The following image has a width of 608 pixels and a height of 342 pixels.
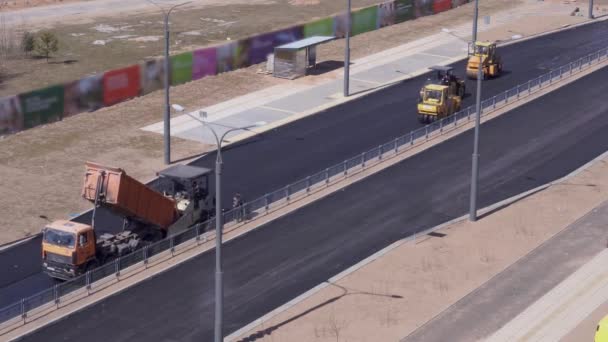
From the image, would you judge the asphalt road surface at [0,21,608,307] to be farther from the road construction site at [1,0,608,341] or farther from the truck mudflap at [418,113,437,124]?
the truck mudflap at [418,113,437,124]

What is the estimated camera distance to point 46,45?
2943 inches

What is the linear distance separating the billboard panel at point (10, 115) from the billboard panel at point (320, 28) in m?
25.2

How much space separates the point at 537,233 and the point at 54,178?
72.5 ft

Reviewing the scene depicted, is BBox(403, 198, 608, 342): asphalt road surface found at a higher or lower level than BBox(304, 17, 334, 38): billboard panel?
lower

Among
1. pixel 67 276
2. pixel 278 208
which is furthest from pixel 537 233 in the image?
pixel 67 276

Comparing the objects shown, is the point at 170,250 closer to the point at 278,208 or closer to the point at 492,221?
the point at 278,208

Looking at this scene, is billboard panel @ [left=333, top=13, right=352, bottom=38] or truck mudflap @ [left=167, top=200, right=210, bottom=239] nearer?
truck mudflap @ [left=167, top=200, right=210, bottom=239]

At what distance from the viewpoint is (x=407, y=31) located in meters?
83.1

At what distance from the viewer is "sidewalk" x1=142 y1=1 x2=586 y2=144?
2341 inches

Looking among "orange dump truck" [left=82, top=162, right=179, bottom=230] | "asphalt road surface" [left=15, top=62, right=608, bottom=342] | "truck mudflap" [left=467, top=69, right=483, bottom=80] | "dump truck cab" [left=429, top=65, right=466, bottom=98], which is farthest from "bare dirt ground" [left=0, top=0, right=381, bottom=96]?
"orange dump truck" [left=82, top=162, right=179, bottom=230]

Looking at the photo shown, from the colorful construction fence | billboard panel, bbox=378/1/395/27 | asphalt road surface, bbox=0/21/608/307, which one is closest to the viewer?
asphalt road surface, bbox=0/21/608/307

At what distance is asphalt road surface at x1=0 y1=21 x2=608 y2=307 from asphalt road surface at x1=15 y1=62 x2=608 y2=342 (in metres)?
3.30

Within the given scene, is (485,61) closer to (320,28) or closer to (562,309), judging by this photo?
(320,28)

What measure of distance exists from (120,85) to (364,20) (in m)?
25.6
